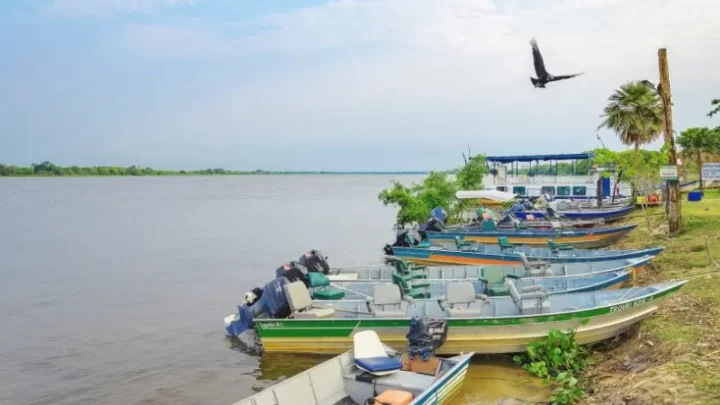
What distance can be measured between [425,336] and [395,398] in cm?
230

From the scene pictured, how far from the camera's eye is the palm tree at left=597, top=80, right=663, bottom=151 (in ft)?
133

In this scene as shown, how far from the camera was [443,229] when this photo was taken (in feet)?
90.6

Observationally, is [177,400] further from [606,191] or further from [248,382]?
[606,191]

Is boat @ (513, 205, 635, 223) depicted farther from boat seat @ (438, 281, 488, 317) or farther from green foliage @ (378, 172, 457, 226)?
boat seat @ (438, 281, 488, 317)

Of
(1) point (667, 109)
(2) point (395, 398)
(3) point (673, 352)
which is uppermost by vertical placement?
(1) point (667, 109)

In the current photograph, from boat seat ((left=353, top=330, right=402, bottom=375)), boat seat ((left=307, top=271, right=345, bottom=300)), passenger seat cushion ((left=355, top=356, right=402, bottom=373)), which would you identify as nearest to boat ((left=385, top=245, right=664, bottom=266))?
boat seat ((left=307, top=271, right=345, bottom=300))

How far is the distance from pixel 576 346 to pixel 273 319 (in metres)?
6.35

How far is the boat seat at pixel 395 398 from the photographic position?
833 cm

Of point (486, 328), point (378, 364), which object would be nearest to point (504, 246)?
point (486, 328)

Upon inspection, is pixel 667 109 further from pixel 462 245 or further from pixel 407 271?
pixel 407 271

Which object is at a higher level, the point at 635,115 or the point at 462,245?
the point at 635,115

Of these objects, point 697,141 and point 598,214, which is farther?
point 697,141

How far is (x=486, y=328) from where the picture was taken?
11672 millimetres

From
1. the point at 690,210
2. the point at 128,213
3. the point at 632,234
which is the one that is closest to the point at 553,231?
the point at 632,234
